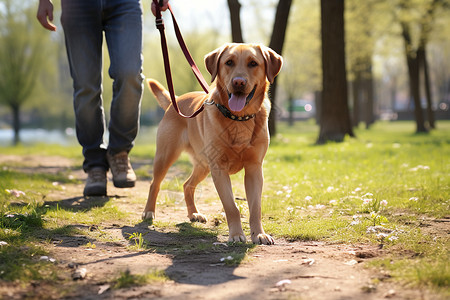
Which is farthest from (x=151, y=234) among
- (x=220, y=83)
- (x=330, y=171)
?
(x=330, y=171)

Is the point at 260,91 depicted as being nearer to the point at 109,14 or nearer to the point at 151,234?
the point at 151,234

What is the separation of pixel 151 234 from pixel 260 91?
4.56ft

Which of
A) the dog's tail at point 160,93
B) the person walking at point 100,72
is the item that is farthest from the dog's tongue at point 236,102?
the person walking at point 100,72

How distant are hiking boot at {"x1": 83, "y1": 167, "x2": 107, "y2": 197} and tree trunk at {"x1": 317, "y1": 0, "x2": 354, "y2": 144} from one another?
28.1ft

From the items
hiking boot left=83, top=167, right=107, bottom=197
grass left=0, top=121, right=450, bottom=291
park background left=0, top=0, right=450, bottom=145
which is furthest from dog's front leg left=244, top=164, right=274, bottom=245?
park background left=0, top=0, right=450, bottom=145

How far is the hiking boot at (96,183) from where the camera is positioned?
4762 millimetres

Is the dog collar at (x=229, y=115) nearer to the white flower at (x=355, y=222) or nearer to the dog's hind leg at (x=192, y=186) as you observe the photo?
the dog's hind leg at (x=192, y=186)

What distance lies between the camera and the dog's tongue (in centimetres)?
342

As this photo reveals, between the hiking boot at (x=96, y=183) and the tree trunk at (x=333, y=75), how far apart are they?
8565 millimetres

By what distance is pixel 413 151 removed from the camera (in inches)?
370

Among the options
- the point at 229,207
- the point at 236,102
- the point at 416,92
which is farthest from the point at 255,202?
the point at 416,92

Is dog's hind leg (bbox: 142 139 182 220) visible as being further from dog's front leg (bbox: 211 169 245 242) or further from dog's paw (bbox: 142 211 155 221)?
dog's front leg (bbox: 211 169 245 242)

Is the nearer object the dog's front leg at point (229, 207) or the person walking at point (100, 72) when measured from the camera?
the dog's front leg at point (229, 207)

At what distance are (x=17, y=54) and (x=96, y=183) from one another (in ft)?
72.9
